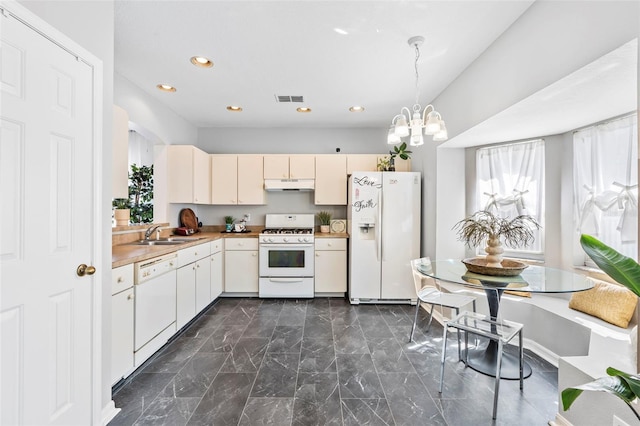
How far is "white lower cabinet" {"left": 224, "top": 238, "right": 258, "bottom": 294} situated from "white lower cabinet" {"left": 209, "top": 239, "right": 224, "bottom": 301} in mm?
63

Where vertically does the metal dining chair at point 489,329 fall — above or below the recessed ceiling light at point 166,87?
below

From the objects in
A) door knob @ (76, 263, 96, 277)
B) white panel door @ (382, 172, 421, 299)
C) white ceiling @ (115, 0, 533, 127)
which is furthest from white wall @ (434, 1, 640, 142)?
door knob @ (76, 263, 96, 277)

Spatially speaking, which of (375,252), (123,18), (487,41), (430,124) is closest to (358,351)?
(375,252)

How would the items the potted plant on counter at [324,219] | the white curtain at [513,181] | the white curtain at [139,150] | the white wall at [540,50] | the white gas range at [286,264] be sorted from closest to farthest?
the white wall at [540,50]
the white curtain at [513,181]
the white gas range at [286,264]
the potted plant on counter at [324,219]
the white curtain at [139,150]

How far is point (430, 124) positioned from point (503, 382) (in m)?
1.97

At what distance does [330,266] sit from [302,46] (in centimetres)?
269

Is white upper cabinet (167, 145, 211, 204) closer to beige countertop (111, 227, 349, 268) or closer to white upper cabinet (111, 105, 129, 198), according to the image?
beige countertop (111, 227, 349, 268)

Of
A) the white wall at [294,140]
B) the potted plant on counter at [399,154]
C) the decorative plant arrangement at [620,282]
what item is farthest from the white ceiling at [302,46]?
the decorative plant arrangement at [620,282]

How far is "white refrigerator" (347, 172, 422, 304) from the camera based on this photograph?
3.50 metres

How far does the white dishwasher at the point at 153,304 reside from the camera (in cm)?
203

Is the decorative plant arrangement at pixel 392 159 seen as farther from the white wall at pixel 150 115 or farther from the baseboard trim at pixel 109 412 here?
the baseboard trim at pixel 109 412

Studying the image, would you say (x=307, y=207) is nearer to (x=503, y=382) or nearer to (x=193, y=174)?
(x=193, y=174)

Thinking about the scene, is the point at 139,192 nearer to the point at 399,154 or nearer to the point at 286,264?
the point at 286,264

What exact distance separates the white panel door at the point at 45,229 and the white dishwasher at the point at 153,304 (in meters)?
0.57
